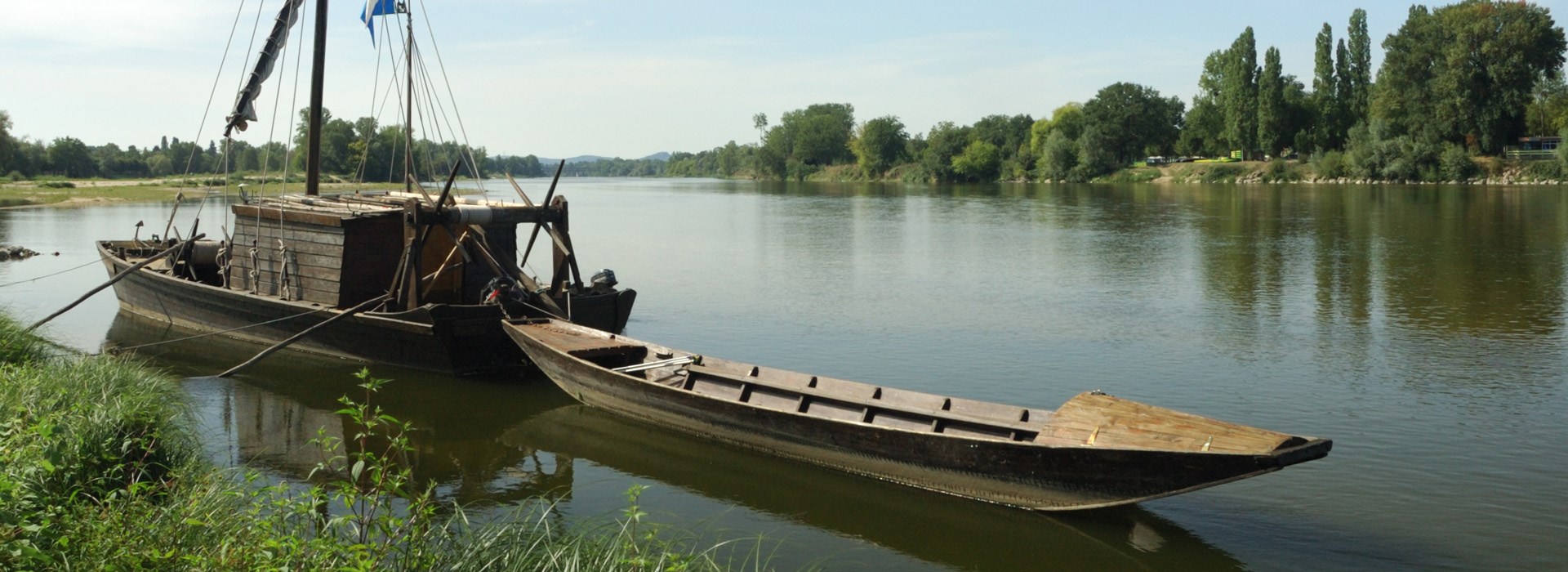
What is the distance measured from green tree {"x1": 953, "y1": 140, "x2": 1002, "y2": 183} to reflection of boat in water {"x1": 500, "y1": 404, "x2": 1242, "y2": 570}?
4664 inches

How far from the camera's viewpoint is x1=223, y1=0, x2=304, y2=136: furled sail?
797 inches

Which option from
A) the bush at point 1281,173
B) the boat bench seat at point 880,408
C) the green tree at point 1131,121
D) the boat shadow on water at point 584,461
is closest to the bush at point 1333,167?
the bush at point 1281,173

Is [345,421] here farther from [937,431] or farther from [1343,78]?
[1343,78]

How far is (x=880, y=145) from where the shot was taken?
14775 cm

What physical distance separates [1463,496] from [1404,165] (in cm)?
8026

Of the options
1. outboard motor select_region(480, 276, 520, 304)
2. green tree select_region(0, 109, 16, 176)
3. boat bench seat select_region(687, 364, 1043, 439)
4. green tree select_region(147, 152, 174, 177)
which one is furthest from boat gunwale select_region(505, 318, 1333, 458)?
green tree select_region(147, 152, 174, 177)

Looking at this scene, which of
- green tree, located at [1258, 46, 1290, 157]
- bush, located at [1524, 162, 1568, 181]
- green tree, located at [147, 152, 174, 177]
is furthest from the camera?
green tree, located at [147, 152, 174, 177]

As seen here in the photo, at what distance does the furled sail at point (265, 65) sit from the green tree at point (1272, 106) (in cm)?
8871

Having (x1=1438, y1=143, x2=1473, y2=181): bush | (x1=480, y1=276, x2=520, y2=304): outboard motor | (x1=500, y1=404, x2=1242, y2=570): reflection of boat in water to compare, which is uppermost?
(x1=1438, y1=143, x2=1473, y2=181): bush

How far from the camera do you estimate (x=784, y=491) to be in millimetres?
11305

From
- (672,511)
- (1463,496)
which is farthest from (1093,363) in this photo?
(672,511)

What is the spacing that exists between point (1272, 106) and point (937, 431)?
9300 centimetres

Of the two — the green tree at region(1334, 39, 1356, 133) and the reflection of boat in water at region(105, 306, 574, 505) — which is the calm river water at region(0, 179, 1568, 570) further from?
the green tree at region(1334, 39, 1356, 133)

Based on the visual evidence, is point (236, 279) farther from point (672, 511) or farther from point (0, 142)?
point (0, 142)
